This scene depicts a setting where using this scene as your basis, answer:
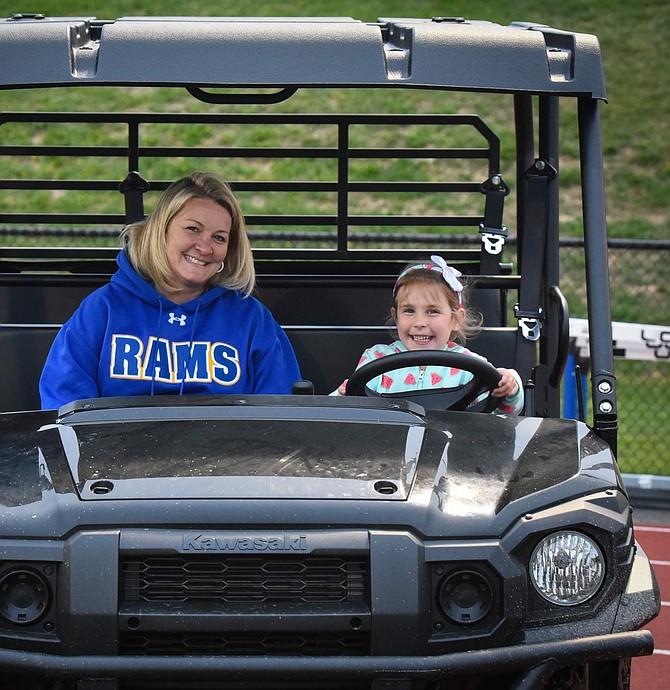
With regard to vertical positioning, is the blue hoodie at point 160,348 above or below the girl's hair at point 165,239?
below

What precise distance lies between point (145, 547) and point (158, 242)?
139cm

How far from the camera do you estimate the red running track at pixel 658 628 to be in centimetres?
429

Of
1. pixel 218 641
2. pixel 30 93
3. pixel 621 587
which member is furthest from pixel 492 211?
pixel 30 93

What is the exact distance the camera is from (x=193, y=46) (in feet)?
9.57

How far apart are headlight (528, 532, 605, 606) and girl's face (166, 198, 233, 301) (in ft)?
4.85

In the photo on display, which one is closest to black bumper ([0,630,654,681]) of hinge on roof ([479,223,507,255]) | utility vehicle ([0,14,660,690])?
utility vehicle ([0,14,660,690])

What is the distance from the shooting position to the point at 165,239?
11.8ft


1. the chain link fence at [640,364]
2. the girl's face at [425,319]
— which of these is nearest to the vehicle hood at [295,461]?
the girl's face at [425,319]

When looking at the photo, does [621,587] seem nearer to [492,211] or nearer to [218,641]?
[218,641]

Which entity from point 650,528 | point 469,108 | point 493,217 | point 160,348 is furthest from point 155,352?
point 469,108

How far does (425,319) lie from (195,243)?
682mm

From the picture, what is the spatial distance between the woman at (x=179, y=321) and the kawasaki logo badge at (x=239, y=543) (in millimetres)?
1104

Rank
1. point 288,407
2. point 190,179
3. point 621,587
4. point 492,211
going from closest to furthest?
point 621,587 < point 288,407 < point 190,179 < point 492,211

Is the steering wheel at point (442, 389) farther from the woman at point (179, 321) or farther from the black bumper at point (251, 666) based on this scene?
the black bumper at point (251, 666)
